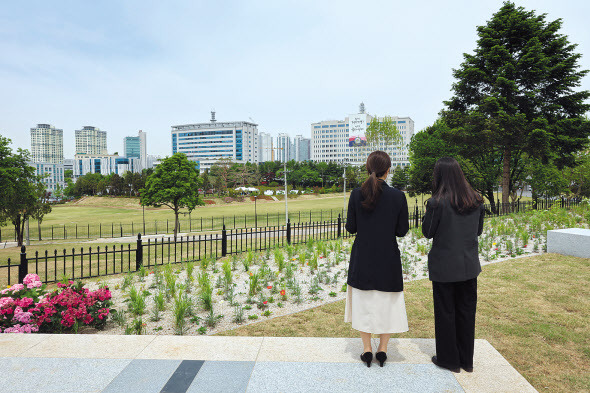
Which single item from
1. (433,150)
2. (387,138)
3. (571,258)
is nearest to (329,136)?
(387,138)

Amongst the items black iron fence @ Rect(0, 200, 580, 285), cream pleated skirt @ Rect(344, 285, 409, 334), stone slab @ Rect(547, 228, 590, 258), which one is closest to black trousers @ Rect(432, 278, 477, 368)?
cream pleated skirt @ Rect(344, 285, 409, 334)

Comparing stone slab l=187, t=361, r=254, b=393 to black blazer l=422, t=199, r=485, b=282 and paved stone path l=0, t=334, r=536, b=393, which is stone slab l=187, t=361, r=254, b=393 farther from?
black blazer l=422, t=199, r=485, b=282

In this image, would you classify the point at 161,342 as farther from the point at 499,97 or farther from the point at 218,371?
the point at 499,97

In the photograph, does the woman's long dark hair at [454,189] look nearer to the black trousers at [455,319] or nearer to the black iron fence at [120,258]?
the black trousers at [455,319]

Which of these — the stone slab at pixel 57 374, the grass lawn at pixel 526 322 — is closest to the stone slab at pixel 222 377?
the stone slab at pixel 57 374

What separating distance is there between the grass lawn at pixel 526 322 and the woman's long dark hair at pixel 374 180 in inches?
99.5

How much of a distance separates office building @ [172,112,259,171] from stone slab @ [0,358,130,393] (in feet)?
561

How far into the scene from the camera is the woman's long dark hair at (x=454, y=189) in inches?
131

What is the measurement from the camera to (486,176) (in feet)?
88.2

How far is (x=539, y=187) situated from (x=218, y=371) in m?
29.3

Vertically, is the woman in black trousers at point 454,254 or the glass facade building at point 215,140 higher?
the glass facade building at point 215,140

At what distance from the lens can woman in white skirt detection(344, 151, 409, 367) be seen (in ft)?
11.3

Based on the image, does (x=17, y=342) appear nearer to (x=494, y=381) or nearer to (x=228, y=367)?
(x=228, y=367)

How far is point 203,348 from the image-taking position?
411 cm
